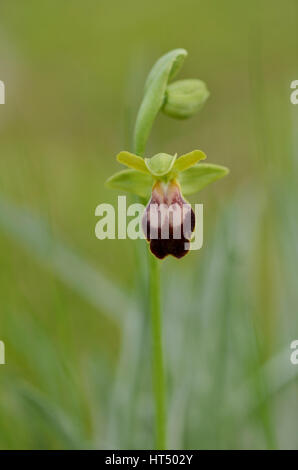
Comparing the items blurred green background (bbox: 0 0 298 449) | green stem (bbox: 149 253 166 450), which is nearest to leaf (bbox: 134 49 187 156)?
green stem (bbox: 149 253 166 450)

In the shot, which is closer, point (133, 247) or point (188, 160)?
point (188, 160)

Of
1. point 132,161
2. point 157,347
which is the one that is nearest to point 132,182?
point 132,161

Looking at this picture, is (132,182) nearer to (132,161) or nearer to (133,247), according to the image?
(132,161)

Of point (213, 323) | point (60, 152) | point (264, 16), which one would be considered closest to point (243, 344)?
point (213, 323)

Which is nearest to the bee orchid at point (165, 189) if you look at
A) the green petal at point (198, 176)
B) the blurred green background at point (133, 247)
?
the green petal at point (198, 176)

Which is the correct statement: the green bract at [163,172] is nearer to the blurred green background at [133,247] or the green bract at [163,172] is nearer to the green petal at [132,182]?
the green petal at [132,182]
